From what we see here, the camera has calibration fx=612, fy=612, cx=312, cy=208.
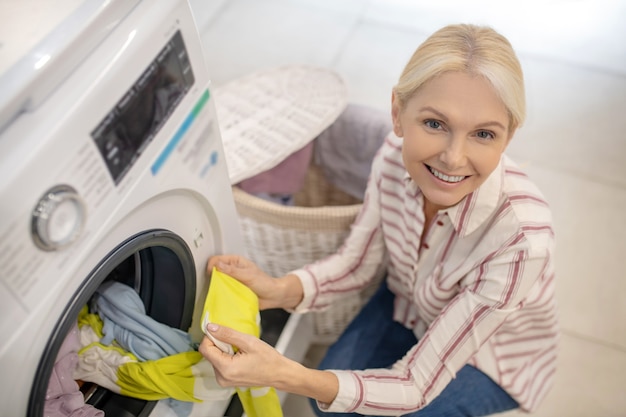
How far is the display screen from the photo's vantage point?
0.79 m

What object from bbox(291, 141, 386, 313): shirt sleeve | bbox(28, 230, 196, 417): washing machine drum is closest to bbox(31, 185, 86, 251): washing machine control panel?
bbox(28, 230, 196, 417): washing machine drum

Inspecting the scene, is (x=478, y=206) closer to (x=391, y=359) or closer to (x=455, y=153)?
(x=455, y=153)

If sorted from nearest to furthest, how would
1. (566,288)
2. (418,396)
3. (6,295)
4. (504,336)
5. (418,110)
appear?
(6,295), (418,110), (418,396), (504,336), (566,288)

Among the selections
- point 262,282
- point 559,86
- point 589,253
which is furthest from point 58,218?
point 559,86

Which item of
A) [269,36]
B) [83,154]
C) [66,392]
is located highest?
[269,36]

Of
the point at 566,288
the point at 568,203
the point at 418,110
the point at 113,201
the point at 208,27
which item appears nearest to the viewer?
the point at 113,201

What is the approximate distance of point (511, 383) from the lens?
4.26 feet

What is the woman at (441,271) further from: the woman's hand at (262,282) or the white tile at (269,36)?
the white tile at (269,36)

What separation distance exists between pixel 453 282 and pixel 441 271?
0.05m

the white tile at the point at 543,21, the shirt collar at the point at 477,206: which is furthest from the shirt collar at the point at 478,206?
the white tile at the point at 543,21

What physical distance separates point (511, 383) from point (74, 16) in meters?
1.09

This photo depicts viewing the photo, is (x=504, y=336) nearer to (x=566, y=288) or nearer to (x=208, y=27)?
(x=566, y=288)

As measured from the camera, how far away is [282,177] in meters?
1.69

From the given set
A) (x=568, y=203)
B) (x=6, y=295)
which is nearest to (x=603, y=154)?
(x=568, y=203)
